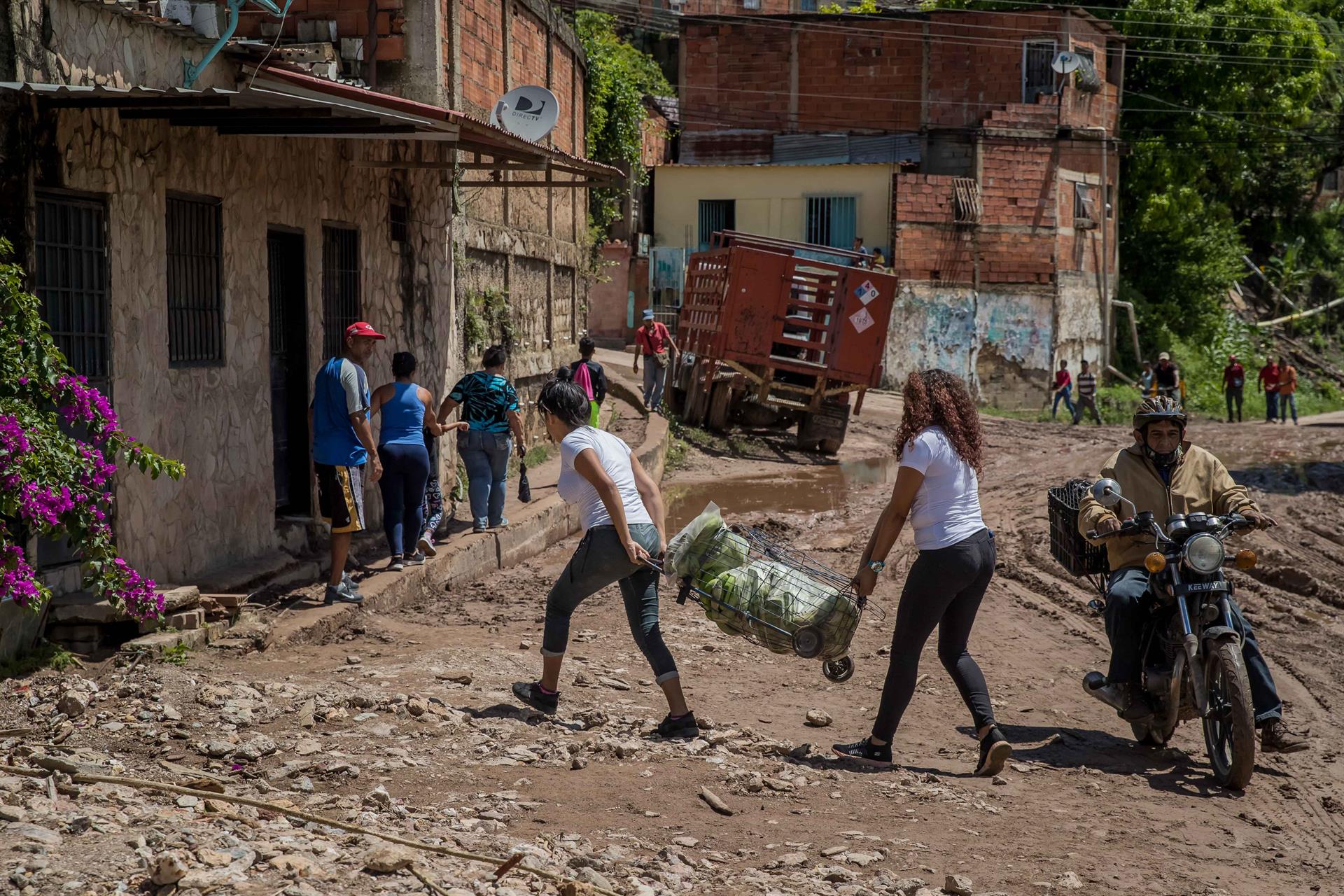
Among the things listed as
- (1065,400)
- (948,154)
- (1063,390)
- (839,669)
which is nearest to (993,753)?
(839,669)

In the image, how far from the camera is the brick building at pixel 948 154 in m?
30.8

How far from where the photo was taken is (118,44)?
743 centimetres

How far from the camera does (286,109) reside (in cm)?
721

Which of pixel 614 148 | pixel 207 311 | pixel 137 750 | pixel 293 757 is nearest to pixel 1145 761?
pixel 293 757

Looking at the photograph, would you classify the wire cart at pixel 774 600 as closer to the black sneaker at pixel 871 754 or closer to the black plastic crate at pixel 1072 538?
the black sneaker at pixel 871 754

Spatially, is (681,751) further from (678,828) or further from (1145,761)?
(1145,761)

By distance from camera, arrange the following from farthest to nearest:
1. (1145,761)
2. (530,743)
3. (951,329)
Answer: (951,329) → (1145,761) → (530,743)

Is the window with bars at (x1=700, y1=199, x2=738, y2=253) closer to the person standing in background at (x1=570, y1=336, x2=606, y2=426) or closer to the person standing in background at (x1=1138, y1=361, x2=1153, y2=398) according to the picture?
the person standing in background at (x1=1138, y1=361, x2=1153, y2=398)

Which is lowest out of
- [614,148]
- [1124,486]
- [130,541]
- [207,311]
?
[130,541]

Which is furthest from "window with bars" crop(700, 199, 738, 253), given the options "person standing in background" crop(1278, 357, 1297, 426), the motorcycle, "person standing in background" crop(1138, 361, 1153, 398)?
the motorcycle

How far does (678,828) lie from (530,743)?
1118 millimetres

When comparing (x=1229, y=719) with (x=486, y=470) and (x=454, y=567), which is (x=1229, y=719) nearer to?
(x=454, y=567)

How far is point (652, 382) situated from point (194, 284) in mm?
11477

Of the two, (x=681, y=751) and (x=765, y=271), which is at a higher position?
(x=765, y=271)
